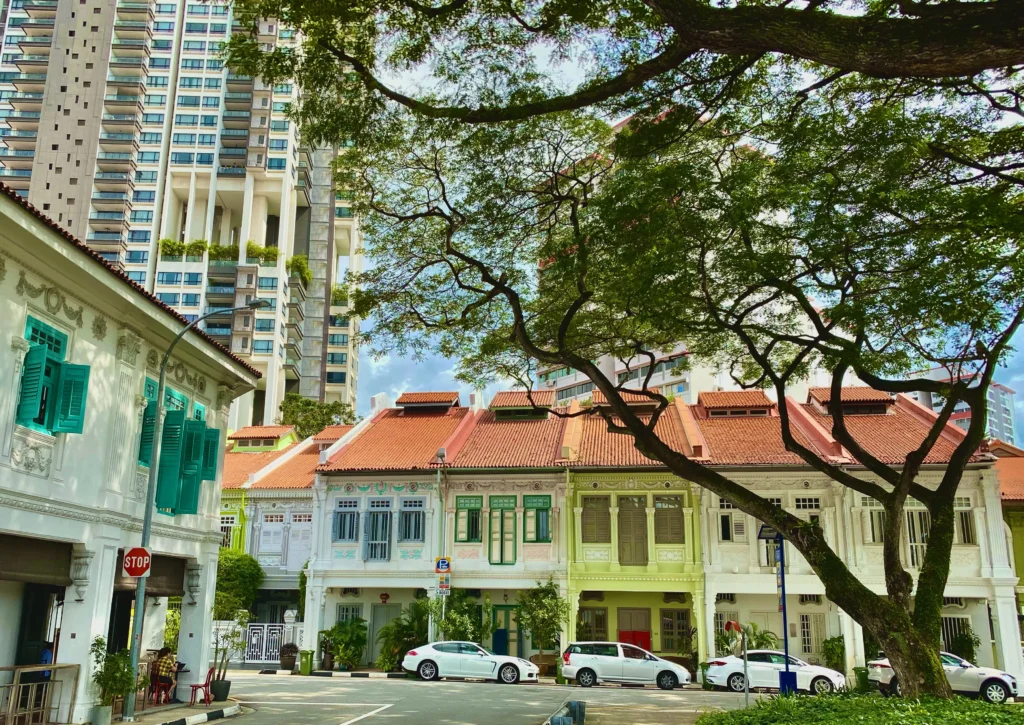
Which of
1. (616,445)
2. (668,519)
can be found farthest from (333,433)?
(668,519)

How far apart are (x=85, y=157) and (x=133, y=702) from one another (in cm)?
7029

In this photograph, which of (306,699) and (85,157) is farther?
(85,157)

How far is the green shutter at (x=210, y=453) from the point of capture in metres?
18.5

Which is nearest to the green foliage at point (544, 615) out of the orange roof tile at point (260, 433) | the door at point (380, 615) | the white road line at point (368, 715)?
the door at point (380, 615)

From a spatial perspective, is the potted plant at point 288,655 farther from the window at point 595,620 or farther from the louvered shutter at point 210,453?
the louvered shutter at point 210,453

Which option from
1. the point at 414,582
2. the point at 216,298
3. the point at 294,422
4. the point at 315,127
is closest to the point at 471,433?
the point at 414,582

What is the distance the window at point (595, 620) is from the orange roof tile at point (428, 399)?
35.3 feet

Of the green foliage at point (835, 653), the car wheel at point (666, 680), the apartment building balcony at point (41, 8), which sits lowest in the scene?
the car wheel at point (666, 680)

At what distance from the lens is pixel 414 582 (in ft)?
95.5

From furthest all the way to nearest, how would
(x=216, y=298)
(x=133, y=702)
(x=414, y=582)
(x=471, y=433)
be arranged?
(x=216, y=298)
(x=471, y=433)
(x=414, y=582)
(x=133, y=702)

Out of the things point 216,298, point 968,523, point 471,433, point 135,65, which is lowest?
point 968,523

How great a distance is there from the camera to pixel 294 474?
34.6m

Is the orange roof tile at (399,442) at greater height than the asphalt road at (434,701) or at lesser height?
greater

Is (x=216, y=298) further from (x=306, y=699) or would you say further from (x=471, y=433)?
(x=306, y=699)
